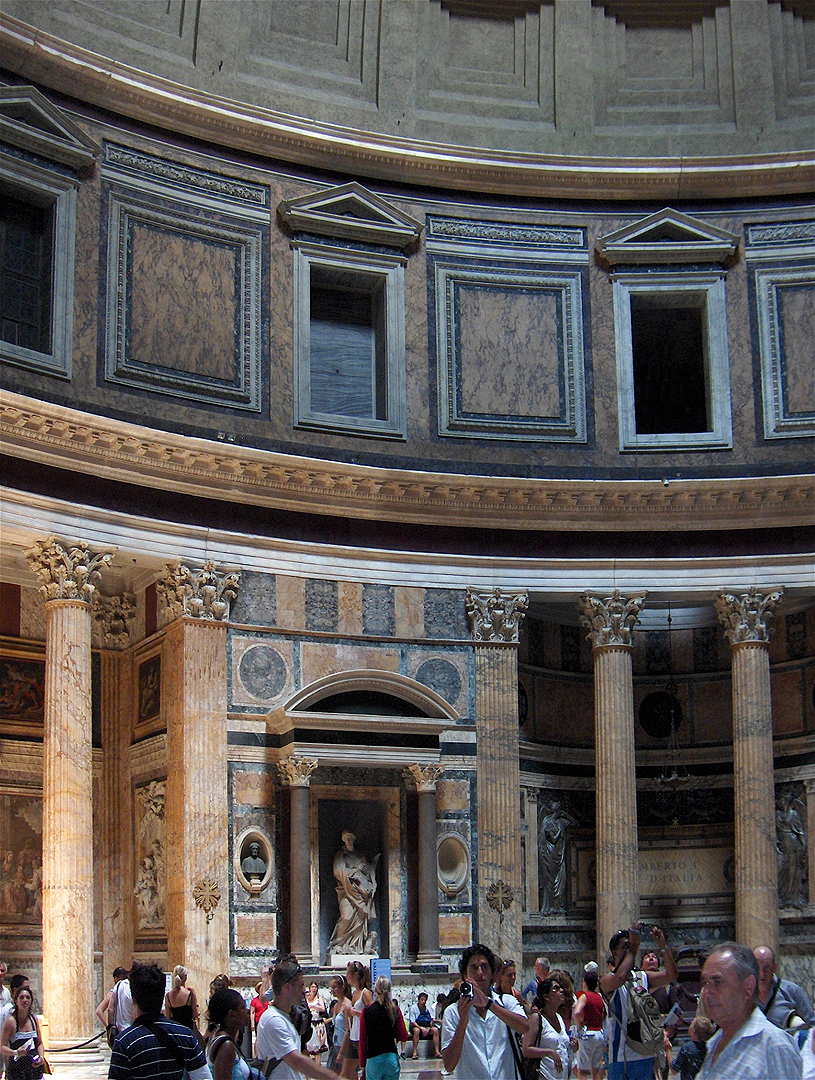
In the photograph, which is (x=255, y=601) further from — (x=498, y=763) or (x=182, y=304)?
(x=182, y=304)

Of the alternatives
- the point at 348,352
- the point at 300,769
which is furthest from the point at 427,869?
the point at 348,352

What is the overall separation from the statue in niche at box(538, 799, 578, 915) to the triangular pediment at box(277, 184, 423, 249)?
34.9ft

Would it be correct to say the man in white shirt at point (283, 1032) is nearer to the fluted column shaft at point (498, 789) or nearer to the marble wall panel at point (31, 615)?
the fluted column shaft at point (498, 789)

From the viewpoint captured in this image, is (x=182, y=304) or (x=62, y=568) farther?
(x=182, y=304)

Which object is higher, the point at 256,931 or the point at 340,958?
the point at 256,931

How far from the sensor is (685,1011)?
961 inches

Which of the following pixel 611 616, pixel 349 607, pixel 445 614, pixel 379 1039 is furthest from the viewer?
pixel 611 616

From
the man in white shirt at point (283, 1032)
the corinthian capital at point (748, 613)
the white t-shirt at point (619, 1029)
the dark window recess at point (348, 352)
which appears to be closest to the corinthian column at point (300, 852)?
the dark window recess at point (348, 352)

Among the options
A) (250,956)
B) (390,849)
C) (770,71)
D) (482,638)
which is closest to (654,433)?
(482,638)

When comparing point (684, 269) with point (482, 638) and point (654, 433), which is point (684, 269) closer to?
point (654, 433)

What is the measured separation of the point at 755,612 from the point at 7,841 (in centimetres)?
1301

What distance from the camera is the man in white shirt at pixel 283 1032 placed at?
9336mm

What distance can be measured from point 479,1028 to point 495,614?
15898mm

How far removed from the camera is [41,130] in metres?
23.4
